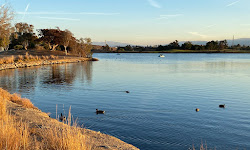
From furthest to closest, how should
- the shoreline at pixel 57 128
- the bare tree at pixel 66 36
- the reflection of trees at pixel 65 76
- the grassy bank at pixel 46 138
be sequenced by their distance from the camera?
the bare tree at pixel 66 36, the reflection of trees at pixel 65 76, the shoreline at pixel 57 128, the grassy bank at pixel 46 138

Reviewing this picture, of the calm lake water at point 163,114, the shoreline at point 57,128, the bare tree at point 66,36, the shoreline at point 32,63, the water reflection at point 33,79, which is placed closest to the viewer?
the shoreline at point 57,128

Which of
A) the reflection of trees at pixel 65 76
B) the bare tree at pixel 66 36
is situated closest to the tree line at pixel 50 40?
the bare tree at pixel 66 36

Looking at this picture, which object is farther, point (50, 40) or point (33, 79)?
point (50, 40)

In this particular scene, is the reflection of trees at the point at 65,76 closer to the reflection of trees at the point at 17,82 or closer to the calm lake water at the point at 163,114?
the reflection of trees at the point at 17,82

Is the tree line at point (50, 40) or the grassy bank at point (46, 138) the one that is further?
the tree line at point (50, 40)

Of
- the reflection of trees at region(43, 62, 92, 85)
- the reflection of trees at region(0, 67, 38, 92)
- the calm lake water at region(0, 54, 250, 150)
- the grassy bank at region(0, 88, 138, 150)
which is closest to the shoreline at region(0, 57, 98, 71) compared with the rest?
the reflection of trees at region(43, 62, 92, 85)

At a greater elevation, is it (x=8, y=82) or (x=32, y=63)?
(x=32, y=63)

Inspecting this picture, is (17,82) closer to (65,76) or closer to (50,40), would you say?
(65,76)

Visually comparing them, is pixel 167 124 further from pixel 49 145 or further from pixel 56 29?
pixel 56 29

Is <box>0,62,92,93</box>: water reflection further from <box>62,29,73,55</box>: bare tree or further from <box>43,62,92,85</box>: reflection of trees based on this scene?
<box>62,29,73,55</box>: bare tree

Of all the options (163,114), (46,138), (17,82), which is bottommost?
(163,114)

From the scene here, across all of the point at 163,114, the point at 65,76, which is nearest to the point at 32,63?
the point at 65,76

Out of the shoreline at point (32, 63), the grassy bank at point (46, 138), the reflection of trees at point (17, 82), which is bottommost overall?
the reflection of trees at point (17, 82)

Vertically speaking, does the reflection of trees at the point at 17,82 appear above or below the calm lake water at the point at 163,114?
above
